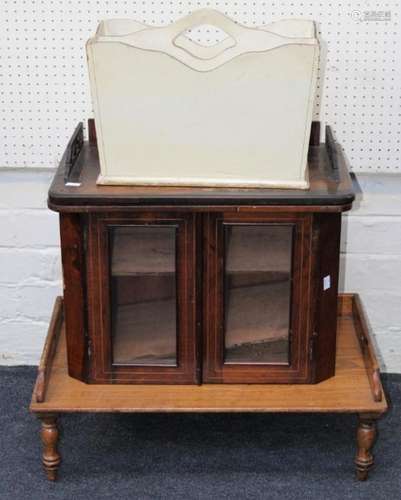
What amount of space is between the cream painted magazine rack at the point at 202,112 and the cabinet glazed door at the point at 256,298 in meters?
0.10

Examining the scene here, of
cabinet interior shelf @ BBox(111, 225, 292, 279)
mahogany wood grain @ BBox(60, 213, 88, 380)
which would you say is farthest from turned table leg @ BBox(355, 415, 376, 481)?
mahogany wood grain @ BBox(60, 213, 88, 380)

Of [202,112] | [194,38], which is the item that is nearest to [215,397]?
[202,112]

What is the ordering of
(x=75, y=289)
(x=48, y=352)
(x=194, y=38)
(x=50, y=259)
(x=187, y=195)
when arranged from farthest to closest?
(x=50, y=259) < (x=194, y=38) < (x=48, y=352) < (x=75, y=289) < (x=187, y=195)

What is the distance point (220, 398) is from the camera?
6.78 ft

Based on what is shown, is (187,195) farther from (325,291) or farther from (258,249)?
(325,291)

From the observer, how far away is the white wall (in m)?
2.47

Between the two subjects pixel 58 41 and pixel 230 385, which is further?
pixel 58 41

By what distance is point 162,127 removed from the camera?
76.6 inches

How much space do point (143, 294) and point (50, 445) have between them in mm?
405

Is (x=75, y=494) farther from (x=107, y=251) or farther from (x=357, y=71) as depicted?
(x=357, y=71)

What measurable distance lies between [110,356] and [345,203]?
2.04 ft

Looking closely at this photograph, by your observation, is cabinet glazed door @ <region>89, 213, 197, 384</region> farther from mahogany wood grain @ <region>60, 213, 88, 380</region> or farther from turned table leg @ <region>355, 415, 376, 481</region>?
turned table leg @ <region>355, 415, 376, 481</region>

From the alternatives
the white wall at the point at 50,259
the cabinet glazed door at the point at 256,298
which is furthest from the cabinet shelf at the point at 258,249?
the white wall at the point at 50,259

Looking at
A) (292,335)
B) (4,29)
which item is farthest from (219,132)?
(4,29)
